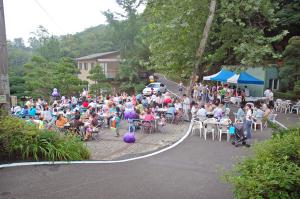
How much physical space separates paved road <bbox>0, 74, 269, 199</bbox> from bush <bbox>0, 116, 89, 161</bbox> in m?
0.41

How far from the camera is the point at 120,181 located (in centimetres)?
674

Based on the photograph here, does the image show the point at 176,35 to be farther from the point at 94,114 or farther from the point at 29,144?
the point at 29,144

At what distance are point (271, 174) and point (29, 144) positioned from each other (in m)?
5.96

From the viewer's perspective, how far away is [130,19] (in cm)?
3809

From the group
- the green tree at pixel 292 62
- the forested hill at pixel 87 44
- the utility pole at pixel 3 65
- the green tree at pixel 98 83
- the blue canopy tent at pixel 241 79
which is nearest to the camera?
the utility pole at pixel 3 65

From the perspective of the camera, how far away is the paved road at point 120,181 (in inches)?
235

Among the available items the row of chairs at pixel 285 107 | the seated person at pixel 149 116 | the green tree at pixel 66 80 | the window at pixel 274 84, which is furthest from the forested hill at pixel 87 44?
the seated person at pixel 149 116

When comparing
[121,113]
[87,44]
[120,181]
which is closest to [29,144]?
[120,181]

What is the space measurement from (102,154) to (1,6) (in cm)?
578

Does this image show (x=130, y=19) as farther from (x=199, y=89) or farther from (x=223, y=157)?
(x=223, y=157)

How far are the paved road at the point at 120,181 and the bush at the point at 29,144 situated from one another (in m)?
0.41

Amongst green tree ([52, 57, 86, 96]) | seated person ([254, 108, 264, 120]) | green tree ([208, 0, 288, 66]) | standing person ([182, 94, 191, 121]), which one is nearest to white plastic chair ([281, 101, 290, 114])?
green tree ([208, 0, 288, 66])

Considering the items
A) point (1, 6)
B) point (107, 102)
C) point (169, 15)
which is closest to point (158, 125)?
point (107, 102)

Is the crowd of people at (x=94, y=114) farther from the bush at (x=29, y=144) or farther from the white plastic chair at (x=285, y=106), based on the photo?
the white plastic chair at (x=285, y=106)
